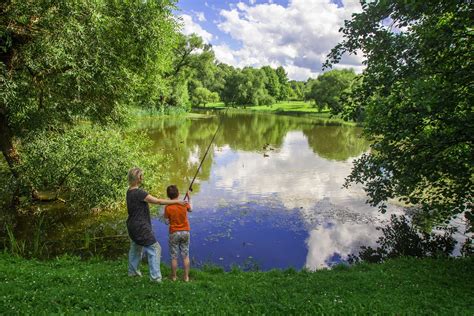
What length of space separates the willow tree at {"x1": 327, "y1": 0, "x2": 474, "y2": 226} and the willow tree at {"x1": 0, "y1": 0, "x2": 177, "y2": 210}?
994cm

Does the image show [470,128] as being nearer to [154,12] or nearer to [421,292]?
[421,292]

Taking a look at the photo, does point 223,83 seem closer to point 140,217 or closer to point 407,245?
point 407,245

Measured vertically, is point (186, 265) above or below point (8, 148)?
below

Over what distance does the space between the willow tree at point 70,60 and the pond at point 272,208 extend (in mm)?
6504

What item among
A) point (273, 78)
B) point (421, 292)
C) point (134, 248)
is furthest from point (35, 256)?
point (273, 78)

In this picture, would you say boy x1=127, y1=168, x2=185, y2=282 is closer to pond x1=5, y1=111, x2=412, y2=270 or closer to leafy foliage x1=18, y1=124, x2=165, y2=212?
pond x1=5, y1=111, x2=412, y2=270

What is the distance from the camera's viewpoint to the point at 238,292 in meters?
8.00

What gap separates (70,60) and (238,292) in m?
11.1

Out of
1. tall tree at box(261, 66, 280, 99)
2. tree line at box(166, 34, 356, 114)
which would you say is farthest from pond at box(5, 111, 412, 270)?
tall tree at box(261, 66, 280, 99)

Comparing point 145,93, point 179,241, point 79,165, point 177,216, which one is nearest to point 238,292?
point 179,241

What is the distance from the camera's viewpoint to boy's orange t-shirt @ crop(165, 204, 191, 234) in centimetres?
838

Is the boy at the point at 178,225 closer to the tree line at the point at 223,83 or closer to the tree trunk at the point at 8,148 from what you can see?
the tree trunk at the point at 8,148

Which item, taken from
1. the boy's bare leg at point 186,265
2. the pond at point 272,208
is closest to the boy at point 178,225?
the boy's bare leg at point 186,265

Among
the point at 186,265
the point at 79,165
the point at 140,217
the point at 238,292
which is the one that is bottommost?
the point at 238,292
